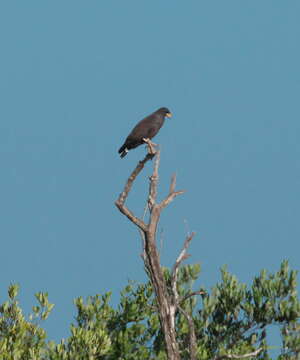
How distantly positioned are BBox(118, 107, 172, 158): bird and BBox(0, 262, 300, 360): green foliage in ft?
12.9

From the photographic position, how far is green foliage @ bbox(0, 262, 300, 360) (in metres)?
22.6

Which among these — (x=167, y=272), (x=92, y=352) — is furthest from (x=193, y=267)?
(x=92, y=352)

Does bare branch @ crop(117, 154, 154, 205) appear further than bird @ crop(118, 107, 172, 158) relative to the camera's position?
No

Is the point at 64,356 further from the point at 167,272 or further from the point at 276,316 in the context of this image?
the point at 276,316

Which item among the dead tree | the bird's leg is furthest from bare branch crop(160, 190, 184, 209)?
the bird's leg

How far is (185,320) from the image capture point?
24.4m

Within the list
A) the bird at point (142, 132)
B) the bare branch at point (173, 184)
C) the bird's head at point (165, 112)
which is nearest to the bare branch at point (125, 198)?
the bare branch at point (173, 184)

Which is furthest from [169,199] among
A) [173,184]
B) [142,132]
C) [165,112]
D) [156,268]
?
[165,112]

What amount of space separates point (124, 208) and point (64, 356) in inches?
187

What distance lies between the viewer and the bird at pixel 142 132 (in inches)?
921

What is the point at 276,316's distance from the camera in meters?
25.1

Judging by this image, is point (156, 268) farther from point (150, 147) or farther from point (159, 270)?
point (150, 147)

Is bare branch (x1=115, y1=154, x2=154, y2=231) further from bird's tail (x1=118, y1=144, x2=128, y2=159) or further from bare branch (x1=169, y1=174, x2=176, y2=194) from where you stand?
bird's tail (x1=118, y1=144, x2=128, y2=159)

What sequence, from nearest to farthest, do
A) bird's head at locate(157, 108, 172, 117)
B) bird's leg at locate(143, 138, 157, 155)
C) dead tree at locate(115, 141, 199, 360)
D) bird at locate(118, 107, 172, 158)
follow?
dead tree at locate(115, 141, 199, 360)
bird's leg at locate(143, 138, 157, 155)
bird at locate(118, 107, 172, 158)
bird's head at locate(157, 108, 172, 117)
